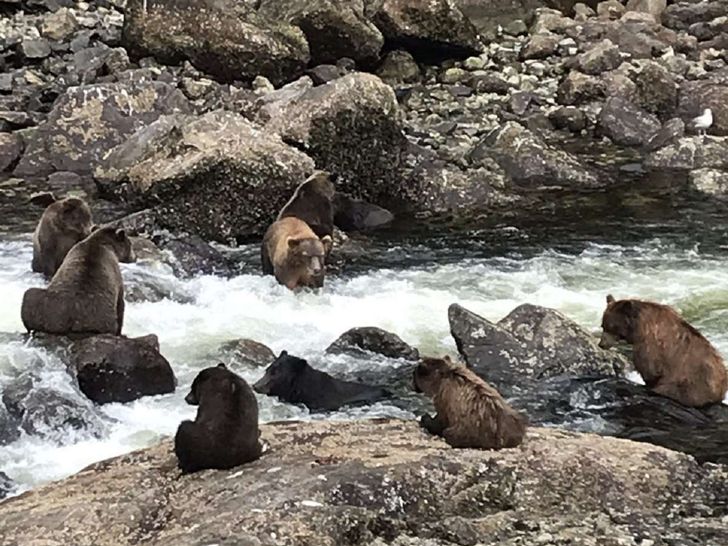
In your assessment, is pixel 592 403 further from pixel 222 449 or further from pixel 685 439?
pixel 222 449

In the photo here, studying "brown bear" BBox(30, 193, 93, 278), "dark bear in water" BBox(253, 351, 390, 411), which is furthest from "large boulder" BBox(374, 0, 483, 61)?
"dark bear in water" BBox(253, 351, 390, 411)

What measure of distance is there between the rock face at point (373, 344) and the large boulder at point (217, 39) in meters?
11.0

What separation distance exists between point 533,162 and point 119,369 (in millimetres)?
9294

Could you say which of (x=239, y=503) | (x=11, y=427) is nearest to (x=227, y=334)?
(x=11, y=427)

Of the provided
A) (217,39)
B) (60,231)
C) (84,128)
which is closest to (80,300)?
(60,231)

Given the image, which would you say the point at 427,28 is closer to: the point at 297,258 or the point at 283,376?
the point at 297,258

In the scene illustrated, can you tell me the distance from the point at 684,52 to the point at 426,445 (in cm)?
2008

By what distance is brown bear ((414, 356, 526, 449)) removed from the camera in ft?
21.5

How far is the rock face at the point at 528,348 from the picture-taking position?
9242 millimetres

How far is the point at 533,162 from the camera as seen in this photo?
16531 mm

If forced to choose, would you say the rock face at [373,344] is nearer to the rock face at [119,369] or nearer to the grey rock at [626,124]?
the rock face at [119,369]

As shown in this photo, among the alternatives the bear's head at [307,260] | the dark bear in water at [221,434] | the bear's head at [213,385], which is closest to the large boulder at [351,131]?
the bear's head at [307,260]

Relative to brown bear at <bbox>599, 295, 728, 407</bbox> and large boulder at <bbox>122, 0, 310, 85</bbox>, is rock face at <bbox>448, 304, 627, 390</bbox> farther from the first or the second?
large boulder at <bbox>122, 0, 310, 85</bbox>

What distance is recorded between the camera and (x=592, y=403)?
8812 mm
